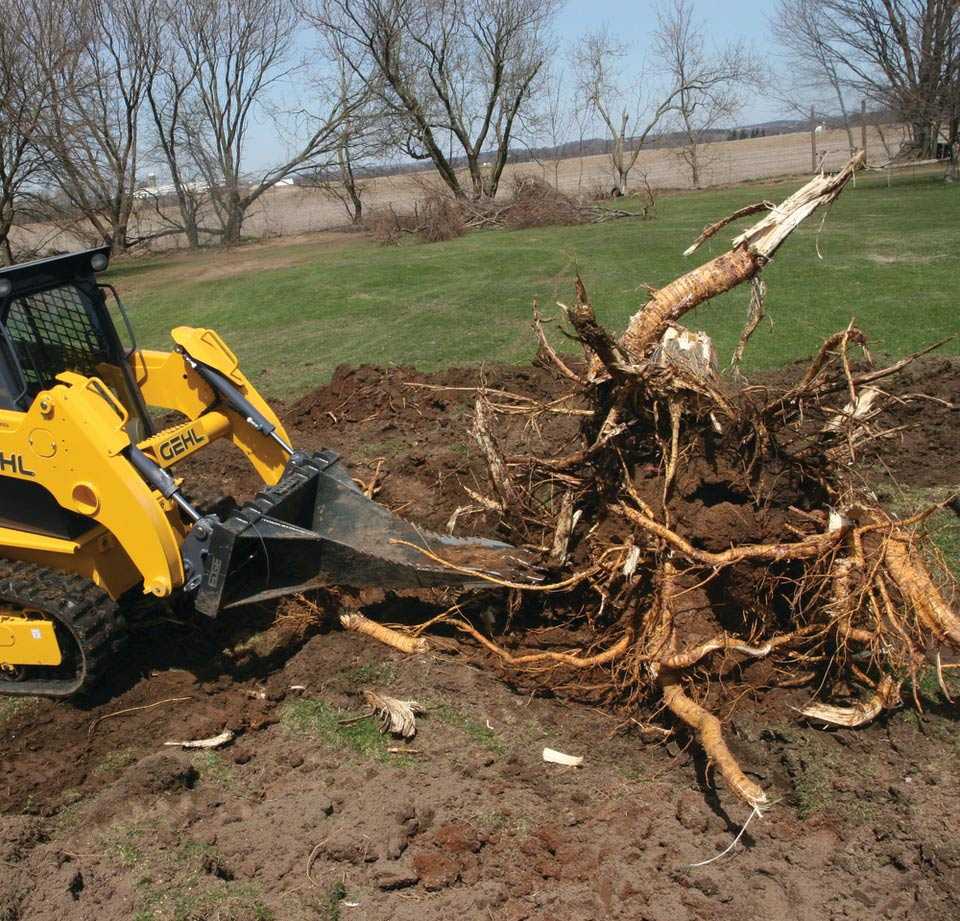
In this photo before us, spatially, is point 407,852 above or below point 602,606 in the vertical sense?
below

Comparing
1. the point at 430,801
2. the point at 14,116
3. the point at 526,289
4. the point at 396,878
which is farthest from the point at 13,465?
the point at 14,116

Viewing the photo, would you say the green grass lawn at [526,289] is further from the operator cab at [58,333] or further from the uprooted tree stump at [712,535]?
the operator cab at [58,333]

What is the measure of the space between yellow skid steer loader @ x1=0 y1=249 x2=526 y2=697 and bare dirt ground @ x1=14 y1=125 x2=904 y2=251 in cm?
2656

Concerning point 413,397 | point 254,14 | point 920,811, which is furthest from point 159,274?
point 920,811

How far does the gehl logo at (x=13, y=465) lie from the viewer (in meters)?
4.87

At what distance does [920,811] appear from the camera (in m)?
3.84

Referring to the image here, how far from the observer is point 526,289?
57.4ft

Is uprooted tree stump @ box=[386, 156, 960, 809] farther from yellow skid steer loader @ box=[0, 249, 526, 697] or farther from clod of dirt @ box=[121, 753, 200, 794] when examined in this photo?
clod of dirt @ box=[121, 753, 200, 794]

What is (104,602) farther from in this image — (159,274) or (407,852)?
(159,274)

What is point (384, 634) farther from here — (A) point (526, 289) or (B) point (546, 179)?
(B) point (546, 179)

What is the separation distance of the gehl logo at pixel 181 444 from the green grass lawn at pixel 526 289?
269 cm

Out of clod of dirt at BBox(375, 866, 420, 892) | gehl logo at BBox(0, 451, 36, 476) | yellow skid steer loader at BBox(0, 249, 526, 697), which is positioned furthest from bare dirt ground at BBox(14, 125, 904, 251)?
clod of dirt at BBox(375, 866, 420, 892)

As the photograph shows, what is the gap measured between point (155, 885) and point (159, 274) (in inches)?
1078

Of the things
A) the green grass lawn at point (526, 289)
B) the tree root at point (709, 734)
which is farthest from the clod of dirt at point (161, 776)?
the green grass lawn at point (526, 289)
